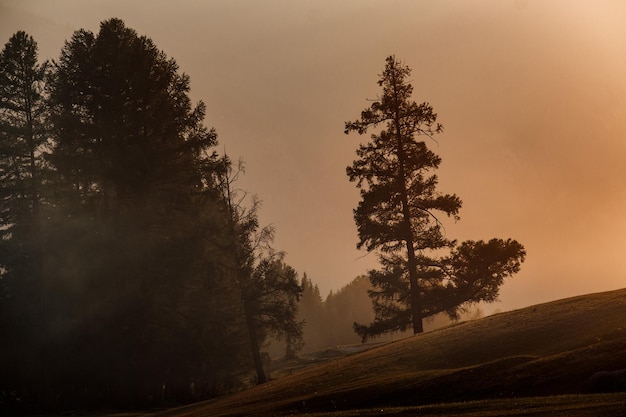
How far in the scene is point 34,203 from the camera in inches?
2734

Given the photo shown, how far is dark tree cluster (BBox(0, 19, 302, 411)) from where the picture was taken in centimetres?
6281

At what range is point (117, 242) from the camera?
2515 inches

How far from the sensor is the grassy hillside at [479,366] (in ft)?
107

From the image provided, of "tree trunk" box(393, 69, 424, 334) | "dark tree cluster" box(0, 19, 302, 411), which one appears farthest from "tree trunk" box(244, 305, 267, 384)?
"tree trunk" box(393, 69, 424, 334)

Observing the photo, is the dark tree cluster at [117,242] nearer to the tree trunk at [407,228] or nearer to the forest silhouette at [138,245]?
the forest silhouette at [138,245]

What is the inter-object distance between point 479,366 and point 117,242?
36.0 metres

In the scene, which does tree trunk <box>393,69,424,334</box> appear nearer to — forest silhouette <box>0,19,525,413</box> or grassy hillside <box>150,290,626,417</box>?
forest silhouette <box>0,19,525,413</box>

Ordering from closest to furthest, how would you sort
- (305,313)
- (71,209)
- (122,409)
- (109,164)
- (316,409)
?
1. (316,409)
2. (122,409)
3. (109,164)
4. (71,209)
5. (305,313)

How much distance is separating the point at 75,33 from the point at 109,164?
12709 mm

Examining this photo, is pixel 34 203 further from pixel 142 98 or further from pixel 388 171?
pixel 388 171

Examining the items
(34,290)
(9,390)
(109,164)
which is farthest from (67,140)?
(9,390)

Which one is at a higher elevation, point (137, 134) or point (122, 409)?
point (137, 134)

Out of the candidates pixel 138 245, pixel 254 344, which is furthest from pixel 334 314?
pixel 138 245

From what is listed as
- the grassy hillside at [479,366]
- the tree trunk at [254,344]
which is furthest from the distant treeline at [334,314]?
the grassy hillside at [479,366]
